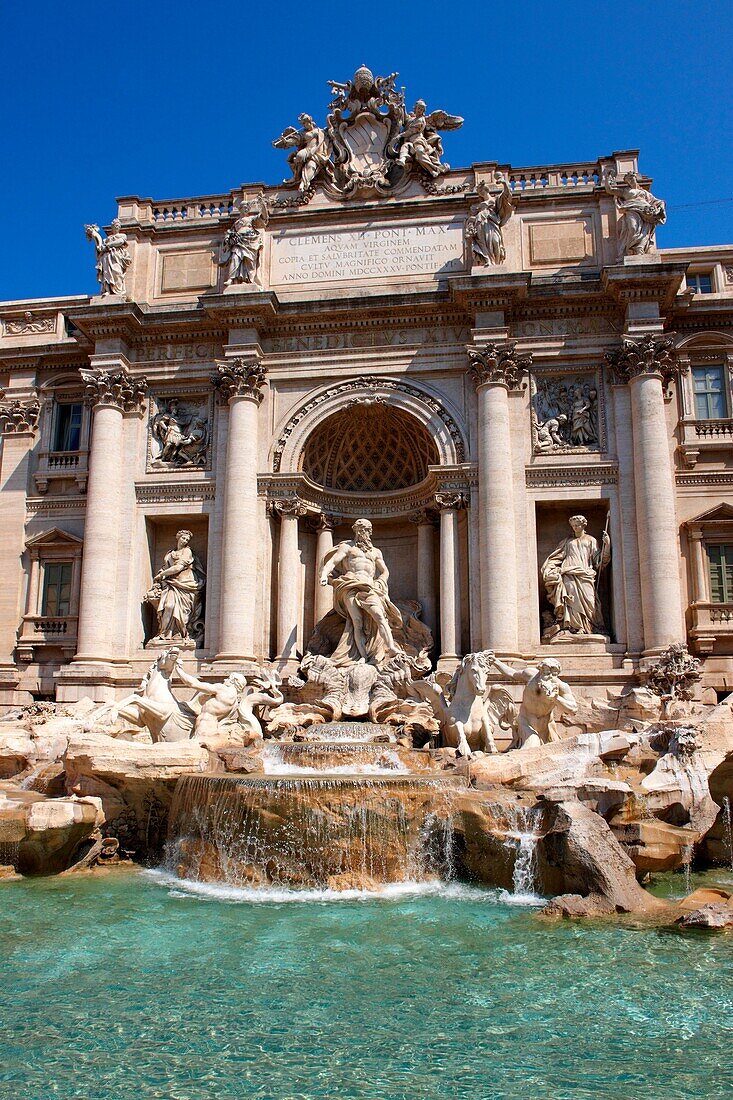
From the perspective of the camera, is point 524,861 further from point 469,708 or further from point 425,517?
point 425,517

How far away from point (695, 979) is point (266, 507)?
15.5 m

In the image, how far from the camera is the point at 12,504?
23594 millimetres

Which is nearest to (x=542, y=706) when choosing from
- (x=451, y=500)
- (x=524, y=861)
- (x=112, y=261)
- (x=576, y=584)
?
(x=524, y=861)

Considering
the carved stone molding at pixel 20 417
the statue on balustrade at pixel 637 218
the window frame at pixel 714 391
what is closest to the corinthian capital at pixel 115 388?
the carved stone molding at pixel 20 417

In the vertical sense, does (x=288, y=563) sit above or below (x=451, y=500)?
below

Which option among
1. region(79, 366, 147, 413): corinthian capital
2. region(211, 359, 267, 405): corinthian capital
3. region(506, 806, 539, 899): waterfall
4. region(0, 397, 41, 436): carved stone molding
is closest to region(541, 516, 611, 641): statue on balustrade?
region(211, 359, 267, 405): corinthian capital

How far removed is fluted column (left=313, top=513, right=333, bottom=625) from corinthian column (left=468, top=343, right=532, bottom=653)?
429 cm

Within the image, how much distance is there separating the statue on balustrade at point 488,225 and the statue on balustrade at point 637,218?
2.77 m

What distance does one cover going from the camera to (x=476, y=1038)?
6801mm

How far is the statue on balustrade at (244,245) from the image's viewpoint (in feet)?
73.3

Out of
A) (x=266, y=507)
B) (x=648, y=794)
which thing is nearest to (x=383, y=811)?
(x=648, y=794)

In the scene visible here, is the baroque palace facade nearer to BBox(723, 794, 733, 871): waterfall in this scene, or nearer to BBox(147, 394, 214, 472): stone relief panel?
BBox(147, 394, 214, 472): stone relief panel

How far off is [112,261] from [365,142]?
7.38m

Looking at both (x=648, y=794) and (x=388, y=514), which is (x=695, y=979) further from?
(x=388, y=514)
